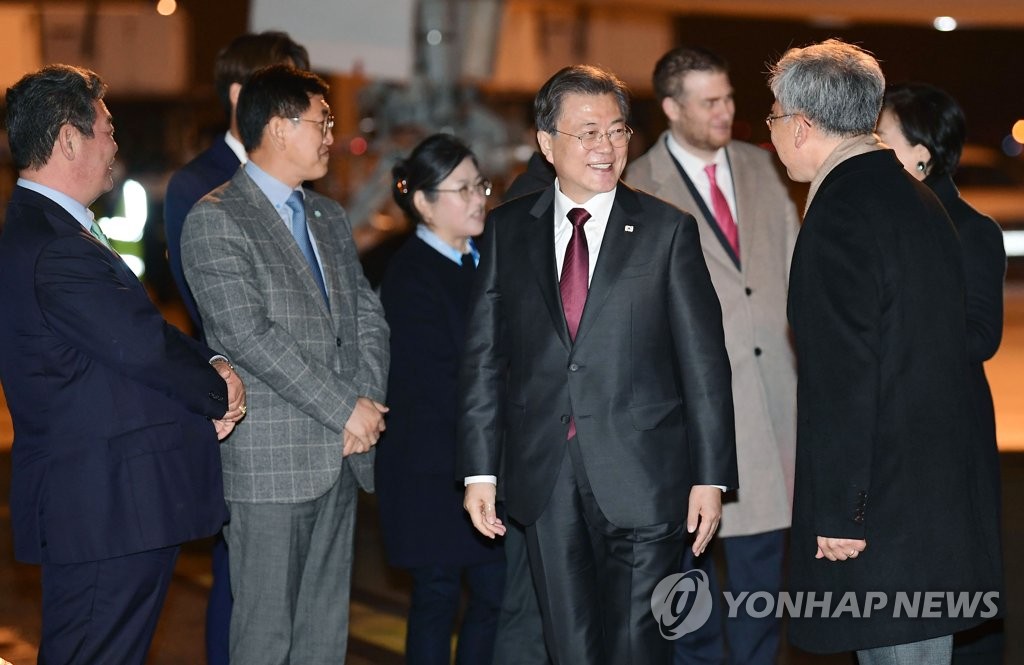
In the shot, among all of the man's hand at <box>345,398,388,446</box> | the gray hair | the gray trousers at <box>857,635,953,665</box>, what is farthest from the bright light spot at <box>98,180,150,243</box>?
the gray trousers at <box>857,635,953,665</box>

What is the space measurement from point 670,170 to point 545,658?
5.00 ft

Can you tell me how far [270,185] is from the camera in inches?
121

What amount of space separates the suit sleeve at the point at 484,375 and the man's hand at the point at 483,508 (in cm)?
4

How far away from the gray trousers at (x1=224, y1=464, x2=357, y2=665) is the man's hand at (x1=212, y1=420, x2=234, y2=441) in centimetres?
21

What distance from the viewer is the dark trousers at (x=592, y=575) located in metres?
2.66

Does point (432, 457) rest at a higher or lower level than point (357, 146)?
lower

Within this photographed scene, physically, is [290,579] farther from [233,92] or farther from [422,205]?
[233,92]

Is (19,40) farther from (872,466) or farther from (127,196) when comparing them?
(872,466)

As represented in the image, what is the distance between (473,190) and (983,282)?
1417mm

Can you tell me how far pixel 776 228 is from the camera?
3.74 meters

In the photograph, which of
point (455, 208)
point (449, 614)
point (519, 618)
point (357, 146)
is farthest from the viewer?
point (357, 146)

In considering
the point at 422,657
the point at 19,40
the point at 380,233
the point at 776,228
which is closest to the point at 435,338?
the point at 422,657

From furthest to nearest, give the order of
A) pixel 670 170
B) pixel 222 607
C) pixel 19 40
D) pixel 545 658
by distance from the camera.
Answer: pixel 19 40 < pixel 670 170 < pixel 222 607 < pixel 545 658

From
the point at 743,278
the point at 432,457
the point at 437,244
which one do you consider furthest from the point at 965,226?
the point at 432,457
